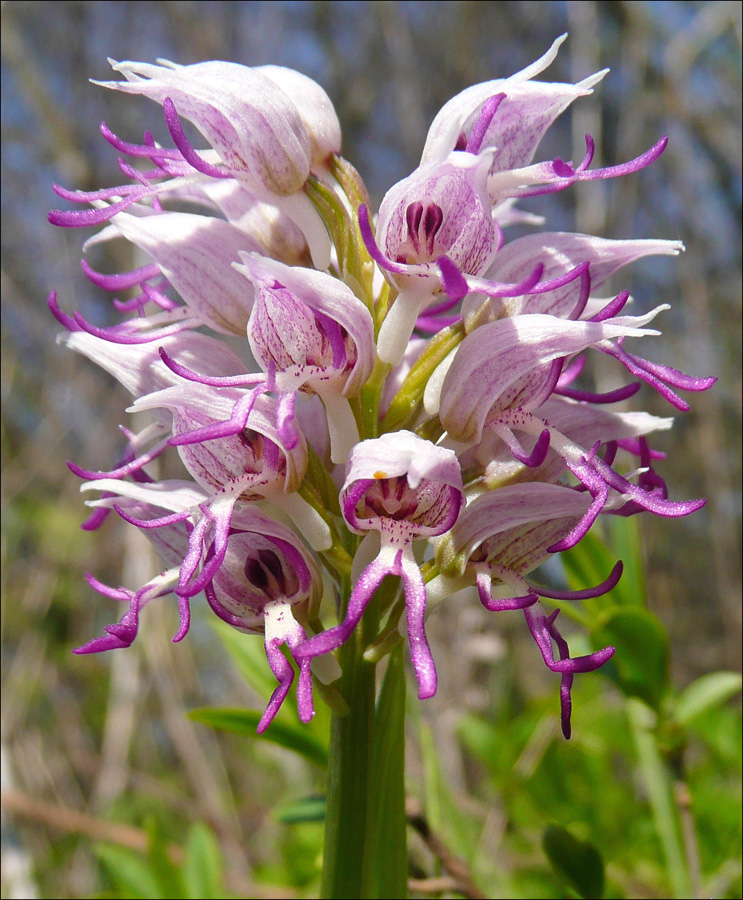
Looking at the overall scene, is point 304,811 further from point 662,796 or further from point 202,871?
point 662,796

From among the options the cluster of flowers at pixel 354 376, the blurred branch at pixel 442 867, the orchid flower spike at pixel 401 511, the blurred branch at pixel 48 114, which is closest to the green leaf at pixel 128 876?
the blurred branch at pixel 442 867

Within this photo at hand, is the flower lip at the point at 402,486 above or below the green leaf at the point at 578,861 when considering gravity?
above

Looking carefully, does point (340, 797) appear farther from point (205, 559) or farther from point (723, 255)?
point (723, 255)

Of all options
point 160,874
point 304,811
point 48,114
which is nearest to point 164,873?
point 160,874

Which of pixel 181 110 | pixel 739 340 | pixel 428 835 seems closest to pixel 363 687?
pixel 428 835

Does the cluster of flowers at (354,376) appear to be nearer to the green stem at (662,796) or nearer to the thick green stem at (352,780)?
the thick green stem at (352,780)

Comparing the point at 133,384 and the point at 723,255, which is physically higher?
the point at 723,255

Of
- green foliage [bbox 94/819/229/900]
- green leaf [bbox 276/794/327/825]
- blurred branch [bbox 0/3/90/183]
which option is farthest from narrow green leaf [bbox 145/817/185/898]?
blurred branch [bbox 0/3/90/183]
